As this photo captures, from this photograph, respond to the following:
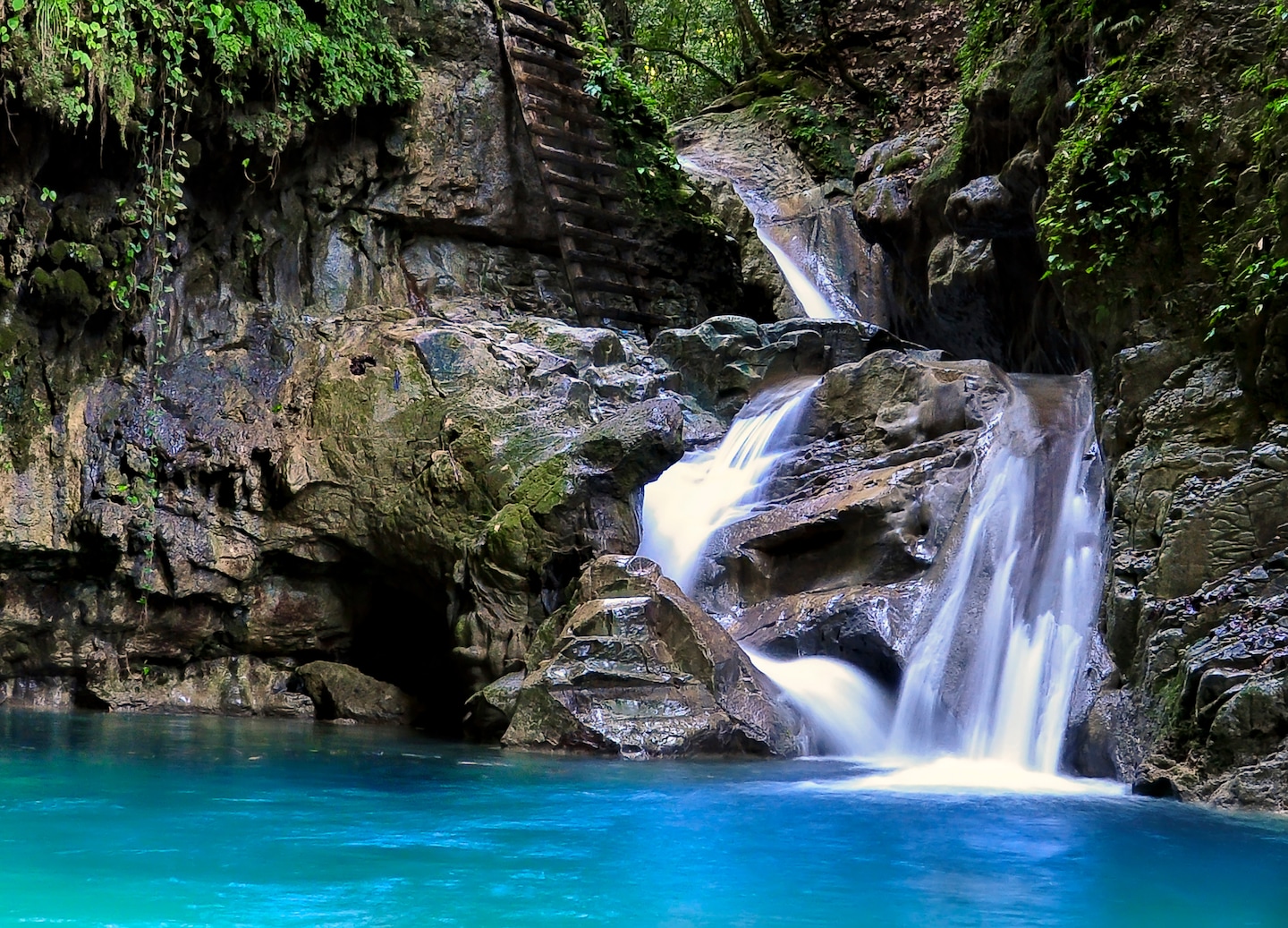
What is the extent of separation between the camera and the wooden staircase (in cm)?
1450

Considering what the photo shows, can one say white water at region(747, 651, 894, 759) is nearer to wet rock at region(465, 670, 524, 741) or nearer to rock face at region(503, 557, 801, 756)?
rock face at region(503, 557, 801, 756)

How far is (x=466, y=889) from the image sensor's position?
4.06 m

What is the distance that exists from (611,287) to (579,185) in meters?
1.32

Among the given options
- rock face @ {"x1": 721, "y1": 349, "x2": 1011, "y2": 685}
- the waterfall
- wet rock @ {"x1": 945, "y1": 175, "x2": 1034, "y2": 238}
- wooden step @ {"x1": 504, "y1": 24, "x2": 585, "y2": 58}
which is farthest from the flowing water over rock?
the waterfall

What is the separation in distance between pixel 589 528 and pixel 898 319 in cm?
1044

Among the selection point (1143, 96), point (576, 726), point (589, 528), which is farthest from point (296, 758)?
point (1143, 96)

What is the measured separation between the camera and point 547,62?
48.8ft

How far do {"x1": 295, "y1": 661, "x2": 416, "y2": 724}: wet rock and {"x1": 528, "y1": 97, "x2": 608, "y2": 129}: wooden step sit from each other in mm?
7353

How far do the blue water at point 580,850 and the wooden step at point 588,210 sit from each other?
863 cm

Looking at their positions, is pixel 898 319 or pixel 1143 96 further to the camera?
pixel 898 319

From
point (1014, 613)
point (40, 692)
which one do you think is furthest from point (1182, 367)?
point (40, 692)

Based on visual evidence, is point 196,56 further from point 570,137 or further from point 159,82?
point 570,137

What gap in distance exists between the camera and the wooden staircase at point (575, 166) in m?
14.5

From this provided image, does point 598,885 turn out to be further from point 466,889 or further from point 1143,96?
point 1143,96
